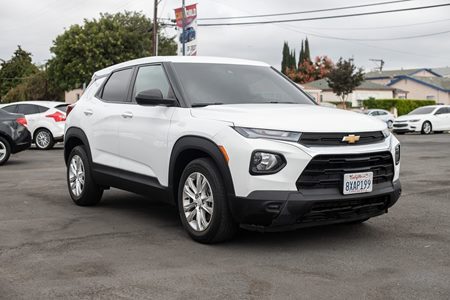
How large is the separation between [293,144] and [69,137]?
389 cm

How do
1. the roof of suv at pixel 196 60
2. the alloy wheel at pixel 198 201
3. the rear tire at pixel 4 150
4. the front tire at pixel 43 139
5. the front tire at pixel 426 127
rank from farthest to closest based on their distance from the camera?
the front tire at pixel 426 127 < the front tire at pixel 43 139 < the rear tire at pixel 4 150 < the roof of suv at pixel 196 60 < the alloy wheel at pixel 198 201

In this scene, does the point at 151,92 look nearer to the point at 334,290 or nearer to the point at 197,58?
the point at 197,58

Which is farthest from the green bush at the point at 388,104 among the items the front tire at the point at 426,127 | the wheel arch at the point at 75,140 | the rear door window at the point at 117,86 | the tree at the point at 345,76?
the rear door window at the point at 117,86

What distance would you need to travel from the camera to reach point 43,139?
18.2 meters

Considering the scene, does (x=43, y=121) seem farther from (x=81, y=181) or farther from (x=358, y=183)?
(x=358, y=183)

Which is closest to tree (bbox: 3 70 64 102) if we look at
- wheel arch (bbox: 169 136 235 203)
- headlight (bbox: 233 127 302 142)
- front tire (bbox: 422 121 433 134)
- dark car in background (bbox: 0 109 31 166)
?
front tire (bbox: 422 121 433 134)

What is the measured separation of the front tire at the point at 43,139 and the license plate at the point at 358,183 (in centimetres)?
1465

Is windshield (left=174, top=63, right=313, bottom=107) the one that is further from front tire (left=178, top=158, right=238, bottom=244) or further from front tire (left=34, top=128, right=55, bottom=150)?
front tire (left=34, top=128, right=55, bottom=150)

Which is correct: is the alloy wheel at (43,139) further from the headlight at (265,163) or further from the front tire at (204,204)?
the headlight at (265,163)

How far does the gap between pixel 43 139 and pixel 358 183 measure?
14.9 metres

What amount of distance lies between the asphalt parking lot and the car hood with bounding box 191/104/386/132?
108cm

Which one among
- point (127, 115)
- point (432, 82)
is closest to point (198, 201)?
point (127, 115)

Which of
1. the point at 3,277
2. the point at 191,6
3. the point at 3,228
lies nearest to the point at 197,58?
the point at 3,228

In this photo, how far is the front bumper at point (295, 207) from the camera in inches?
189
